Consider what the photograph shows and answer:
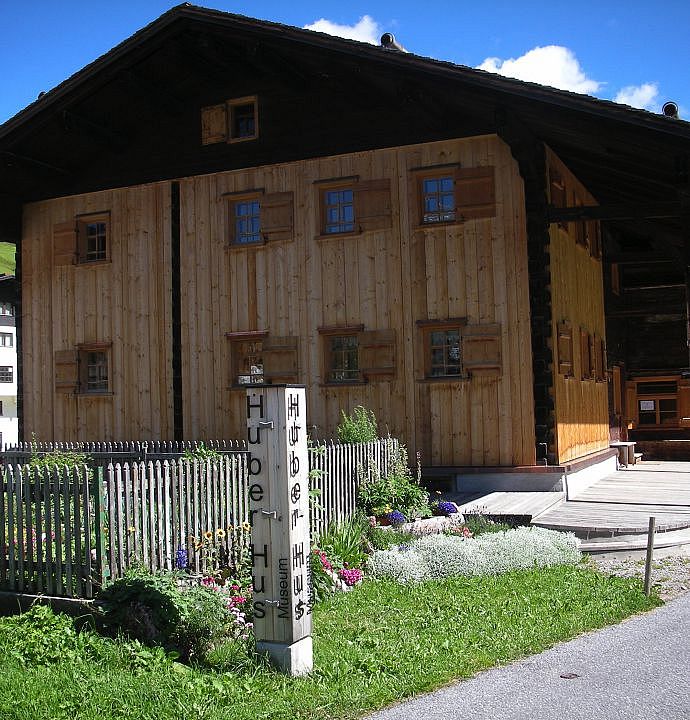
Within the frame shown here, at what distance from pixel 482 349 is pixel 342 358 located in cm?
280

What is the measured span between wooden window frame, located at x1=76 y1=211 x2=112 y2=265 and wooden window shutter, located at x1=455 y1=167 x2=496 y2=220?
7.54 m

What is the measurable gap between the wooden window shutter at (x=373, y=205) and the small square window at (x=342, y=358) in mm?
2093

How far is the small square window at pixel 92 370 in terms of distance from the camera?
18812 millimetres

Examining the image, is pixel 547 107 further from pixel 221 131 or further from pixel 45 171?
pixel 45 171

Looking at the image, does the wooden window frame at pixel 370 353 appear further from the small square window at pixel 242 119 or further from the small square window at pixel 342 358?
the small square window at pixel 242 119

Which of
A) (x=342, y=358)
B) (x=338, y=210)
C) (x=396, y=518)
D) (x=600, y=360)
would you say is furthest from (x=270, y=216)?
(x=600, y=360)

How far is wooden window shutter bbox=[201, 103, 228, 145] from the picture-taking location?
17844 millimetres

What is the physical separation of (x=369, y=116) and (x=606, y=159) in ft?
14.5

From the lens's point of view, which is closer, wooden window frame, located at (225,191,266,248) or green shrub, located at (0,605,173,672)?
green shrub, located at (0,605,173,672)

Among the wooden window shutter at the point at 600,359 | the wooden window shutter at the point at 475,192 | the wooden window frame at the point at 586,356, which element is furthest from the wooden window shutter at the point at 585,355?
the wooden window shutter at the point at 475,192

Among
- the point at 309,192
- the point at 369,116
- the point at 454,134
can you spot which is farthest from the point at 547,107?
the point at 309,192

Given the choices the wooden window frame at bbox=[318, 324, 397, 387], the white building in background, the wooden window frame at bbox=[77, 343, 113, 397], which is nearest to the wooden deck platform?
the wooden window frame at bbox=[318, 324, 397, 387]

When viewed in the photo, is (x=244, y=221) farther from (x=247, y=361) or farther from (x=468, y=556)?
(x=468, y=556)

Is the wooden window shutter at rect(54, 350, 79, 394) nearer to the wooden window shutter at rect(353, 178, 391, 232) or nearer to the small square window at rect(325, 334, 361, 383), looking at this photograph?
the small square window at rect(325, 334, 361, 383)
